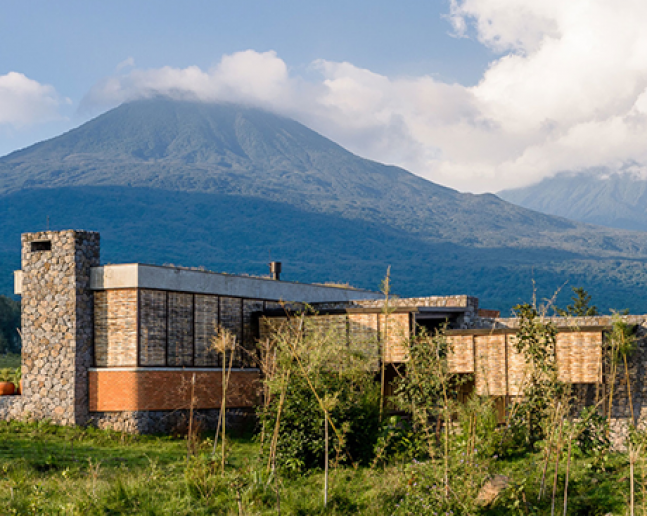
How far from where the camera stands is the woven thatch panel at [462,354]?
19.9 m

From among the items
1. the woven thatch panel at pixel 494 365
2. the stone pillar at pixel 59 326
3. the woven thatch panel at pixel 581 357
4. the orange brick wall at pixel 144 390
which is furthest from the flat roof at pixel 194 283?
the woven thatch panel at pixel 581 357

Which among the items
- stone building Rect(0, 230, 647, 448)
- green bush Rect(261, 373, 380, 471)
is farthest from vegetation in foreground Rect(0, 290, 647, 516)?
stone building Rect(0, 230, 647, 448)

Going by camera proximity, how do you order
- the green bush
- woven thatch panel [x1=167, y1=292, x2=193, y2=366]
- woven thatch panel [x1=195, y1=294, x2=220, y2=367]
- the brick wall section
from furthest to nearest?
woven thatch panel [x1=195, y1=294, x2=220, y2=367] → woven thatch panel [x1=167, y1=292, x2=193, y2=366] → the brick wall section → the green bush

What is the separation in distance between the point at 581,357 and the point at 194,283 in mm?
9699

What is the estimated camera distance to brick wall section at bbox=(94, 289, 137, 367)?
19.6 meters

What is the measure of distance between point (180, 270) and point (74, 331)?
2.98 m

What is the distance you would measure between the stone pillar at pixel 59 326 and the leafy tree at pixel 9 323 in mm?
39804

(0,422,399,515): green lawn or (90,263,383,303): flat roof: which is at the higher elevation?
(90,263,383,303): flat roof

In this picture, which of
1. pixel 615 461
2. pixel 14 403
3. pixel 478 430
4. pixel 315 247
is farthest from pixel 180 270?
pixel 315 247

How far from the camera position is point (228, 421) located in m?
21.3

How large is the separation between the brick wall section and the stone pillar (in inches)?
9.2

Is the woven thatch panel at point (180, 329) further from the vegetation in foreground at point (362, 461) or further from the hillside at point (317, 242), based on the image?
the hillside at point (317, 242)

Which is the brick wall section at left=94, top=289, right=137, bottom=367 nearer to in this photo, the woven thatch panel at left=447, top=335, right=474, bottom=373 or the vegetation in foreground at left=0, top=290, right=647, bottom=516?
the vegetation in foreground at left=0, top=290, right=647, bottom=516

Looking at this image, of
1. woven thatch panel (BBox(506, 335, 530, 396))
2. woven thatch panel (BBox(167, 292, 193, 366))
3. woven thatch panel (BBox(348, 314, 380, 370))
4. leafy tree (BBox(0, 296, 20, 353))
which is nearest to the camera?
woven thatch panel (BBox(506, 335, 530, 396))
